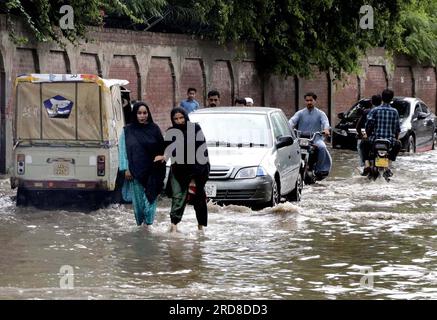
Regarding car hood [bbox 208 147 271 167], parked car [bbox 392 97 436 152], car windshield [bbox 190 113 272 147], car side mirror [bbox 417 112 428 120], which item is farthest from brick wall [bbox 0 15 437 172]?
car hood [bbox 208 147 271 167]

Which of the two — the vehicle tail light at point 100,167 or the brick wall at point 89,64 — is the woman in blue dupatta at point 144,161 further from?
the brick wall at point 89,64

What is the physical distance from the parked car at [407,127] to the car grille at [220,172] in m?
14.3

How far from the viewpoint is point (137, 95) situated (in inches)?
1179

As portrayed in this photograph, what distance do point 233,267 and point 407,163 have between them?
16.6 m

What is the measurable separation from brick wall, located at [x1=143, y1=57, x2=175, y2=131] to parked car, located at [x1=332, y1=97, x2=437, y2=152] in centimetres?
457

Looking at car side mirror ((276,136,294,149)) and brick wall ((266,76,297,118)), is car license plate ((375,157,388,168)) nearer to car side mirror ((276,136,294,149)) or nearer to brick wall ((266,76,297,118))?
car side mirror ((276,136,294,149))

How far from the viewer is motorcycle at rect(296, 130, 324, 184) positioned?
21.5 metres

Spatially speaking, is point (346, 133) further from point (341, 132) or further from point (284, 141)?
point (284, 141)

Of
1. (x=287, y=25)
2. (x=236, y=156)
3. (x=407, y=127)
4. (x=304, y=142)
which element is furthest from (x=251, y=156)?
(x=287, y=25)

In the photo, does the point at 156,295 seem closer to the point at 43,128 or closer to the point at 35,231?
the point at 35,231

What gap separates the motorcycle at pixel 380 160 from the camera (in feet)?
69.9

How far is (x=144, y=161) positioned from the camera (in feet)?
50.8

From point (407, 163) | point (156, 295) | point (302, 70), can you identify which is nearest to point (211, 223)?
point (156, 295)

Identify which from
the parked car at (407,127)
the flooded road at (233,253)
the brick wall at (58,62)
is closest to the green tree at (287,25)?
the brick wall at (58,62)
